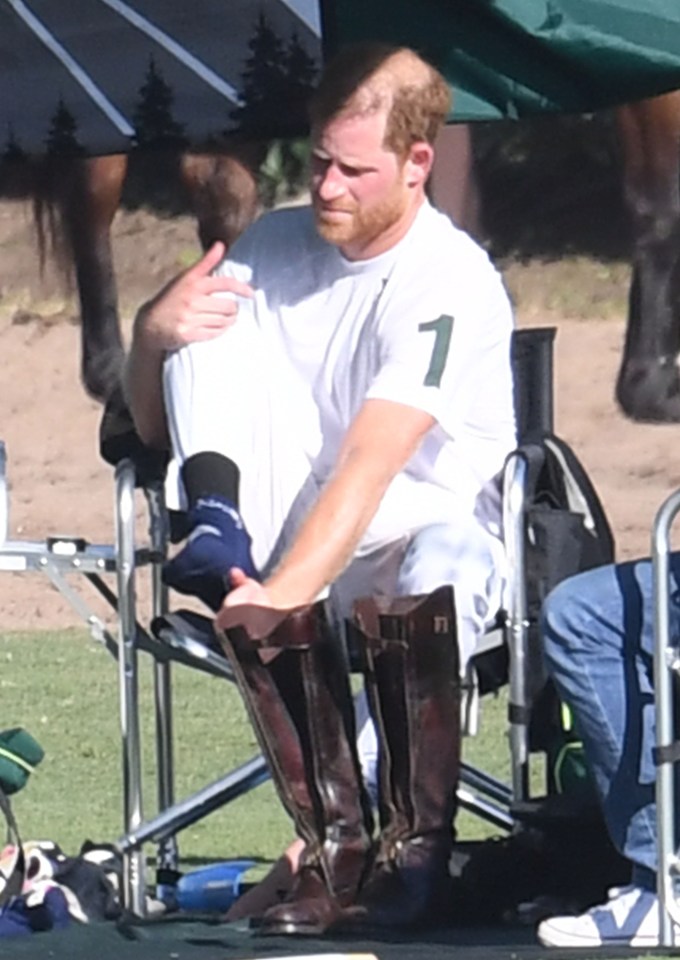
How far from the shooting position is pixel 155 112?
527cm

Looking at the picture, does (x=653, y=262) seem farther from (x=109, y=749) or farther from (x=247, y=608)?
(x=247, y=608)

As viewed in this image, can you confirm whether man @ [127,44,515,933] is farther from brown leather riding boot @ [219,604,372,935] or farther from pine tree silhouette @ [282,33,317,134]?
pine tree silhouette @ [282,33,317,134]

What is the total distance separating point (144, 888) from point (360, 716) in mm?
458

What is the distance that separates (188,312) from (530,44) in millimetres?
898

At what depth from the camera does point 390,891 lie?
13.4ft

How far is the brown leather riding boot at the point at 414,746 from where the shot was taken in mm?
4062

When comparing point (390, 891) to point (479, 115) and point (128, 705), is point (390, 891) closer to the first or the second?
point (128, 705)

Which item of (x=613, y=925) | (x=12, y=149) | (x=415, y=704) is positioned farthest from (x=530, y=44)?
(x=613, y=925)

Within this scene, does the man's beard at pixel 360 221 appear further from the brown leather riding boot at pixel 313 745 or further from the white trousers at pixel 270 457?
the brown leather riding boot at pixel 313 745

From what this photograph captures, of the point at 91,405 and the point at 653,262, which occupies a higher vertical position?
the point at 653,262

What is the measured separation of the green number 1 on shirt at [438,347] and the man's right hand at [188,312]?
36 centimetres

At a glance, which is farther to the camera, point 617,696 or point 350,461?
point 350,461

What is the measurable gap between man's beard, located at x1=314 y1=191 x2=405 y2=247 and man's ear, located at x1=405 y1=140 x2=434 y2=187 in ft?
0.15

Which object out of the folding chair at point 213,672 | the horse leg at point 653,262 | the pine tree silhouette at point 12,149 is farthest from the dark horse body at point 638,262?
the folding chair at point 213,672
